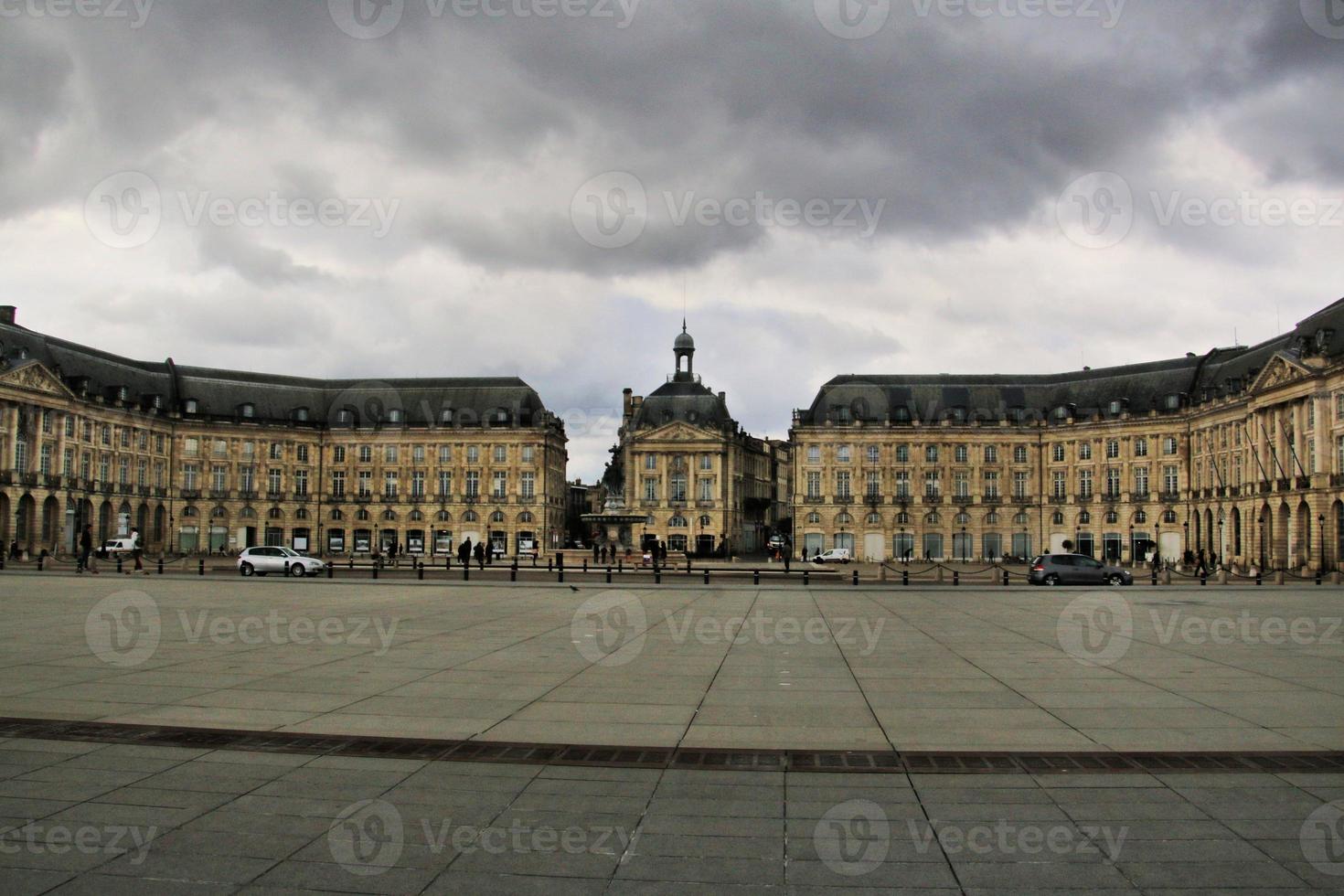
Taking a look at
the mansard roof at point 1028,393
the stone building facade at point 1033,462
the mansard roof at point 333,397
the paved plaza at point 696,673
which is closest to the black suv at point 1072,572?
the paved plaza at point 696,673

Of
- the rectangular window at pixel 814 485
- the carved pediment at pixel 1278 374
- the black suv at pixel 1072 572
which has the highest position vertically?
the carved pediment at pixel 1278 374

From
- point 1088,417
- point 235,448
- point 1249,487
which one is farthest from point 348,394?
point 1249,487

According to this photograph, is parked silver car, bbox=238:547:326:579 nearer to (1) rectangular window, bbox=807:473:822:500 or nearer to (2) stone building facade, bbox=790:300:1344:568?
(2) stone building facade, bbox=790:300:1344:568

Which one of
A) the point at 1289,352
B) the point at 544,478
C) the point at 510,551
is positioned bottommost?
the point at 510,551

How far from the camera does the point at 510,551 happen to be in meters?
109

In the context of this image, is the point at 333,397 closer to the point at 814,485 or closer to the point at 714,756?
the point at 814,485

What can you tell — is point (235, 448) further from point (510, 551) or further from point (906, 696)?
point (906, 696)

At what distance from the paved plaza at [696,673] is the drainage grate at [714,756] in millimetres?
364

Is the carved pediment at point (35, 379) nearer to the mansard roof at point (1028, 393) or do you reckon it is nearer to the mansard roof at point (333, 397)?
the mansard roof at point (333, 397)

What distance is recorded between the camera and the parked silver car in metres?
50.0

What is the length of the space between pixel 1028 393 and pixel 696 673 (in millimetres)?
98086

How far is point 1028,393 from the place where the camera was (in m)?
107

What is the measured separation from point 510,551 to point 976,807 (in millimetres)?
102384

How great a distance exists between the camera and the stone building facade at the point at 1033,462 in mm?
89312
